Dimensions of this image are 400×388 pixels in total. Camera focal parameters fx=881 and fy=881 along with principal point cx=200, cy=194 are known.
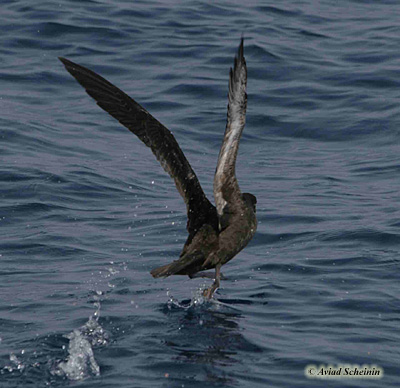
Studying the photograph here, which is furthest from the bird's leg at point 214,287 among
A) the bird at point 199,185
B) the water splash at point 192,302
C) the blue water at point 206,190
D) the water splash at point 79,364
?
the water splash at point 79,364

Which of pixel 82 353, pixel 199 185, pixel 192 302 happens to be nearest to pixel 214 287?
pixel 192 302

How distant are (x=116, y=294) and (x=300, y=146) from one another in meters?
6.72

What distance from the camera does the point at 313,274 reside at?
396 inches

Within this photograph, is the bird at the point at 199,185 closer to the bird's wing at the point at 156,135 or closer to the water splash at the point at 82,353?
the bird's wing at the point at 156,135

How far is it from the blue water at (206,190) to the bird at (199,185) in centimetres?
61

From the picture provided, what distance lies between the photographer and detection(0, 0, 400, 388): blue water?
775 centimetres

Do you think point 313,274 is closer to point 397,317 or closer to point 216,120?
point 397,317

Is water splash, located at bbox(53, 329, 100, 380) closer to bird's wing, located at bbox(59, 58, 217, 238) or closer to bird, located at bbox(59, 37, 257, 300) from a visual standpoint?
bird, located at bbox(59, 37, 257, 300)

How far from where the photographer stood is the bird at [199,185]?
8.20 metres

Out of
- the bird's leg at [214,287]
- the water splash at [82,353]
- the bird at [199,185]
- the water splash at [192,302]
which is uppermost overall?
the bird at [199,185]

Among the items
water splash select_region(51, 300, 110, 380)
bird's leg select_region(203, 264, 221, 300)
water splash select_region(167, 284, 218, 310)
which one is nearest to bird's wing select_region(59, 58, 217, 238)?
bird's leg select_region(203, 264, 221, 300)

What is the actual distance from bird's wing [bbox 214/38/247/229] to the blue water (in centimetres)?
119

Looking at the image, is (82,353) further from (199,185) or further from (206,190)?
(206,190)

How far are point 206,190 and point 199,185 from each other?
4.99m
